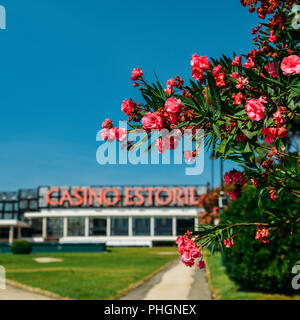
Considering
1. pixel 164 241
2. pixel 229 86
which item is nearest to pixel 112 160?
pixel 229 86

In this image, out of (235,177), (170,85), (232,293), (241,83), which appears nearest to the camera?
(241,83)

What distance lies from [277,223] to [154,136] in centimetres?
190

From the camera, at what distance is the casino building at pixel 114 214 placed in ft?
291

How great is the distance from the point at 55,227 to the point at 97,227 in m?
9.78

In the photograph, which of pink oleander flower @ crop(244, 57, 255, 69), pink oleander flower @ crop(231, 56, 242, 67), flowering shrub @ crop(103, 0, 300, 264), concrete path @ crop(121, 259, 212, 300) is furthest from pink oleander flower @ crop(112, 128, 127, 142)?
concrete path @ crop(121, 259, 212, 300)

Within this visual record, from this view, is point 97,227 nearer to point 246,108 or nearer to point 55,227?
point 55,227

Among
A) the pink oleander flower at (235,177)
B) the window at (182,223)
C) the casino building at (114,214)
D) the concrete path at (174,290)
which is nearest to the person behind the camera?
Answer: the pink oleander flower at (235,177)

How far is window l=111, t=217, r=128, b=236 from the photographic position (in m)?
91.2

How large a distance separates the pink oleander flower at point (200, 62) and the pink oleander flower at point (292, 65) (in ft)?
3.69

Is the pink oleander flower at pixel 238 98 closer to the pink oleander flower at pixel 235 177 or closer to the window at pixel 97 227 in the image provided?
the pink oleander flower at pixel 235 177

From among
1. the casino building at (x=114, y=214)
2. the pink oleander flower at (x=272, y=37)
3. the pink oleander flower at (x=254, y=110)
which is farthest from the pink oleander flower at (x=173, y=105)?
the casino building at (x=114, y=214)

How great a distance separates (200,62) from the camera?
4.96 metres

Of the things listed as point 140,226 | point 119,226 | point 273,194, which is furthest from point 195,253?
point 119,226
